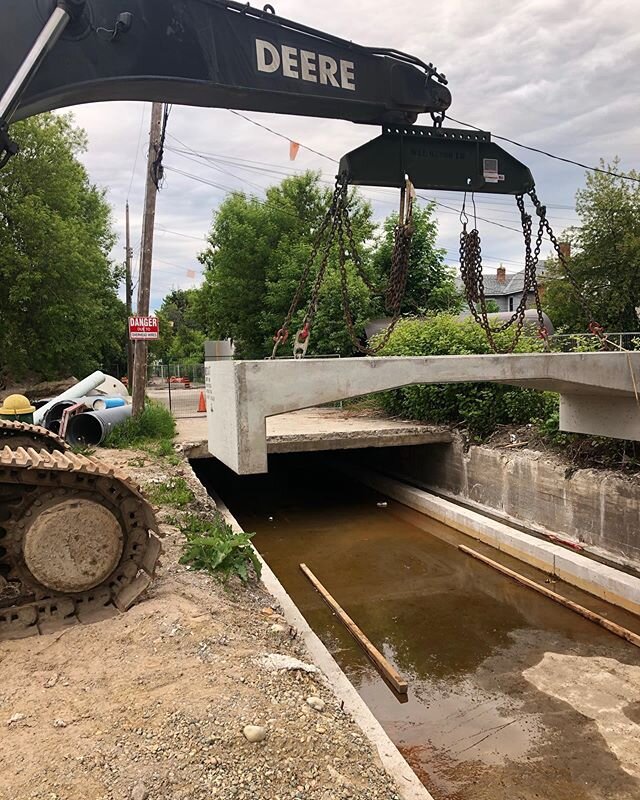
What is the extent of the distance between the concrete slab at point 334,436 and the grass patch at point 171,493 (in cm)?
266

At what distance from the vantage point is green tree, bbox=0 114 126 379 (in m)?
21.3

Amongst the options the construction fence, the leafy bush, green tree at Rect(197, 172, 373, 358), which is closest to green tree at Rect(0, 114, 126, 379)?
the construction fence

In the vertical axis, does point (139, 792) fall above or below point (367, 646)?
above

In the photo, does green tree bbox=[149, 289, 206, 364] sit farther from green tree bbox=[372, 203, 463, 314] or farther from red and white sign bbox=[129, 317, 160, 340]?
red and white sign bbox=[129, 317, 160, 340]

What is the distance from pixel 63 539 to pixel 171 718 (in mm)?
1747

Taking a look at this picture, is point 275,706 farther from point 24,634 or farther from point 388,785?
point 24,634

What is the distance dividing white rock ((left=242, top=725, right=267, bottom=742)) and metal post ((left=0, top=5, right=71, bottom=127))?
13.4ft

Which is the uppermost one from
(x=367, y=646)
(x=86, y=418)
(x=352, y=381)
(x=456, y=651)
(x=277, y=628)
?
(x=352, y=381)

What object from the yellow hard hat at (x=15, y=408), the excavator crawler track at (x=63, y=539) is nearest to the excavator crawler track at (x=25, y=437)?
the excavator crawler track at (x=63, y=539)

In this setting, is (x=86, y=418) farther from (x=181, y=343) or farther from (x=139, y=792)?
(x=181, y=343)

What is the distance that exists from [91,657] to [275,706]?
4.59 ft

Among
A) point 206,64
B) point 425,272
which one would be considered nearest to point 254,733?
point 206,64

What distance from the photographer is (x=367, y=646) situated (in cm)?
680

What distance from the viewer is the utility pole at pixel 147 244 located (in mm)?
12898
